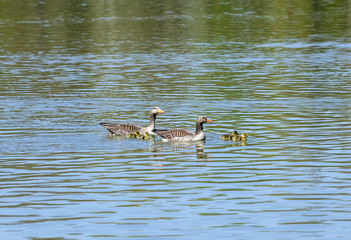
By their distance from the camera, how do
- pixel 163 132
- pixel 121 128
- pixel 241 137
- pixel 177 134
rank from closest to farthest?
pixel 241 137 < pixel 177 134 < pixel 163 132 < pixel 121 128

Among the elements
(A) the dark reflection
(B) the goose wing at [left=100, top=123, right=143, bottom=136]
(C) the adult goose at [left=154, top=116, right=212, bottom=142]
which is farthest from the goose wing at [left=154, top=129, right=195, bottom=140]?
(B) the goose wing at [left=100, top=123, right=143, bottom=136]

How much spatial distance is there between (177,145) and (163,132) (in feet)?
2.29

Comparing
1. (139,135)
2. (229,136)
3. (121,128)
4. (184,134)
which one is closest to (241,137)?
(229,136)

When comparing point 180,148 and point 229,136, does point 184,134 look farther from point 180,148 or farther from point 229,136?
point 229,136

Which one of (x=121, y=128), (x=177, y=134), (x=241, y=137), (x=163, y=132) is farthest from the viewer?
(x=121, y=128)

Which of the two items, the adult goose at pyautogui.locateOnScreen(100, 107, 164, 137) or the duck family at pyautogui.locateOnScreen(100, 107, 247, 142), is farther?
the adult goose at pyautogui.locateOnScreen(100, 107, 164, 137)

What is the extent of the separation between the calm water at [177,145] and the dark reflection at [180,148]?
9 cm

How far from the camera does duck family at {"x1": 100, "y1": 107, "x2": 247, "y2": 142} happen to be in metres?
28.6

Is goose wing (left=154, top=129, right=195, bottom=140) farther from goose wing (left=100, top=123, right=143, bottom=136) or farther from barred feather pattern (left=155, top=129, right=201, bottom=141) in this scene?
goose wing (left=100, top=123, right=143, bottom=136)

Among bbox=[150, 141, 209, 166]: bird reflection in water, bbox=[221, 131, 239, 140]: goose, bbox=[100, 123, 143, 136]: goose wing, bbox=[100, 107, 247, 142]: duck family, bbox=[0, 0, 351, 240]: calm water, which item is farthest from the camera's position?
bbox=[100, 123, 143, 136]: goose wing

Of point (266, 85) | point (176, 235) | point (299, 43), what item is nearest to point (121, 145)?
point (176, 235)

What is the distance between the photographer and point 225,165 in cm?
2456

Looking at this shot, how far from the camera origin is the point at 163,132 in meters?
29.1

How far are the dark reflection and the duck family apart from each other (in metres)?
0.17
